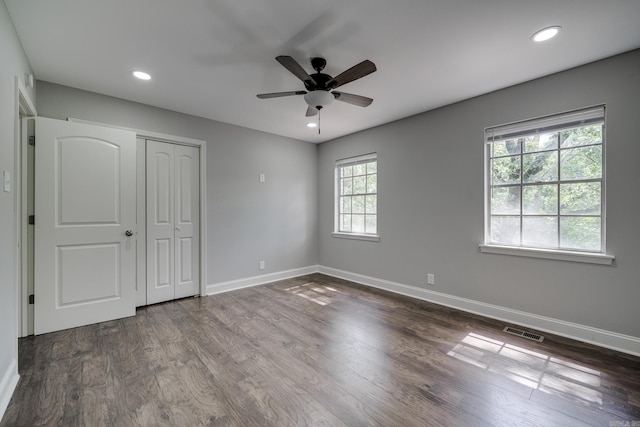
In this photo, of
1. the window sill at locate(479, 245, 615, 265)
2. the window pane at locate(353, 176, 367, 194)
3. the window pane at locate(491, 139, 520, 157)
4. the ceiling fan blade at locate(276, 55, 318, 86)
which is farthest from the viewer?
the window pane at locate(353, 176, 367, 194)

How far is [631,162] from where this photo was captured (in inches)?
91.4

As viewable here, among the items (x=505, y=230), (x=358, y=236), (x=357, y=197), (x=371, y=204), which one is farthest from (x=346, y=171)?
(x=505, y=230)

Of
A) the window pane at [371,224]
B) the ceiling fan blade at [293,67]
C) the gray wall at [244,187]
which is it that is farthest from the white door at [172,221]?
the window pane at [371,224]

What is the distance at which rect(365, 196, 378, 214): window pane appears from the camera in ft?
14.6

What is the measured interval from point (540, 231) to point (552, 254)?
0.86 feet

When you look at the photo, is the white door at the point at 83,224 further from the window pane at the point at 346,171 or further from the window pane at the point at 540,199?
the window pane at the point at 540,199

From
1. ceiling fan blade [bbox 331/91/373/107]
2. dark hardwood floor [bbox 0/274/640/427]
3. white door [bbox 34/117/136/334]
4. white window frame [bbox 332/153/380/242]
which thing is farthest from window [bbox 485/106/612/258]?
white door [bbox 34/117/136/334]

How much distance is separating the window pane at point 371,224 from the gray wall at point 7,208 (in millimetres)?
3959

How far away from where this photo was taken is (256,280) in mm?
4469

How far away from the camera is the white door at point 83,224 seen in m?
2.71

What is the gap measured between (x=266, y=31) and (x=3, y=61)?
5.71 ft

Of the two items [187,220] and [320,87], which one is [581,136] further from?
[187,220]

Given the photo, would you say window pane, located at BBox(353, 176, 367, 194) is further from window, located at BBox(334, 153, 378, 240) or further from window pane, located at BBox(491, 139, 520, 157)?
window pane, located at BBox(491, 139, 520, 157)

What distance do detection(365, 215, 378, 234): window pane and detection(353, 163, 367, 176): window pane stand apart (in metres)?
0.76
